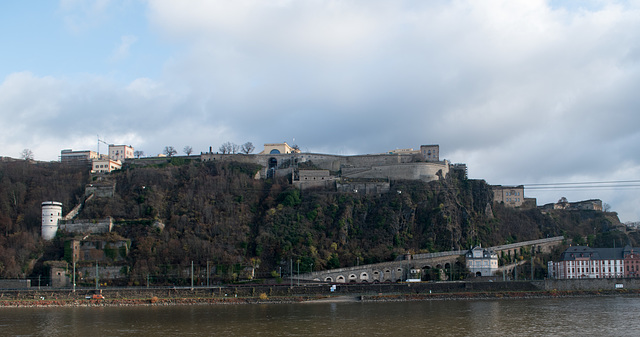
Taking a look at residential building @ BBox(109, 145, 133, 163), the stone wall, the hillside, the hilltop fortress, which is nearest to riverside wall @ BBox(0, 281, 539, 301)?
the hillside

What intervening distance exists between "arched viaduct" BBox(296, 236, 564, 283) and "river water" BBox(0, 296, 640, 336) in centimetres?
1041

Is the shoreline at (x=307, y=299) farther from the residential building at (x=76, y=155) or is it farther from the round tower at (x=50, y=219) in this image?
the residential building at (x=76, y=155)

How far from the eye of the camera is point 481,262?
72562 mm

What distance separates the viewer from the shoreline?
60444 millimetres

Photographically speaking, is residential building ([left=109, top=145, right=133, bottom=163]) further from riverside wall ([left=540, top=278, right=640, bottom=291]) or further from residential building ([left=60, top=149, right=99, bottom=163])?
riverside wall ([left=540, top=278, right=640, bottom=291])

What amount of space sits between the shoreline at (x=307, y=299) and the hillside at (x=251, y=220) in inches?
299

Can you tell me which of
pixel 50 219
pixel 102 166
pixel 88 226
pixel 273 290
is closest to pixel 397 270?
pixel 273 290

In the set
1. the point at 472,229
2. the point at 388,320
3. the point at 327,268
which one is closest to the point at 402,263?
the point at 327,268

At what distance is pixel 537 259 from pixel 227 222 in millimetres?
42716

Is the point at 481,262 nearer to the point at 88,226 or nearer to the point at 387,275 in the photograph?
the point at 387,275

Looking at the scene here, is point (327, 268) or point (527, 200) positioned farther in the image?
point (527, 200)

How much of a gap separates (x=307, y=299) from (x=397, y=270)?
13969 mm

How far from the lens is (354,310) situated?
51625mm

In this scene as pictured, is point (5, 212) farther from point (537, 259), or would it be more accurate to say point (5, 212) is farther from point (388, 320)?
point (537, 259)
